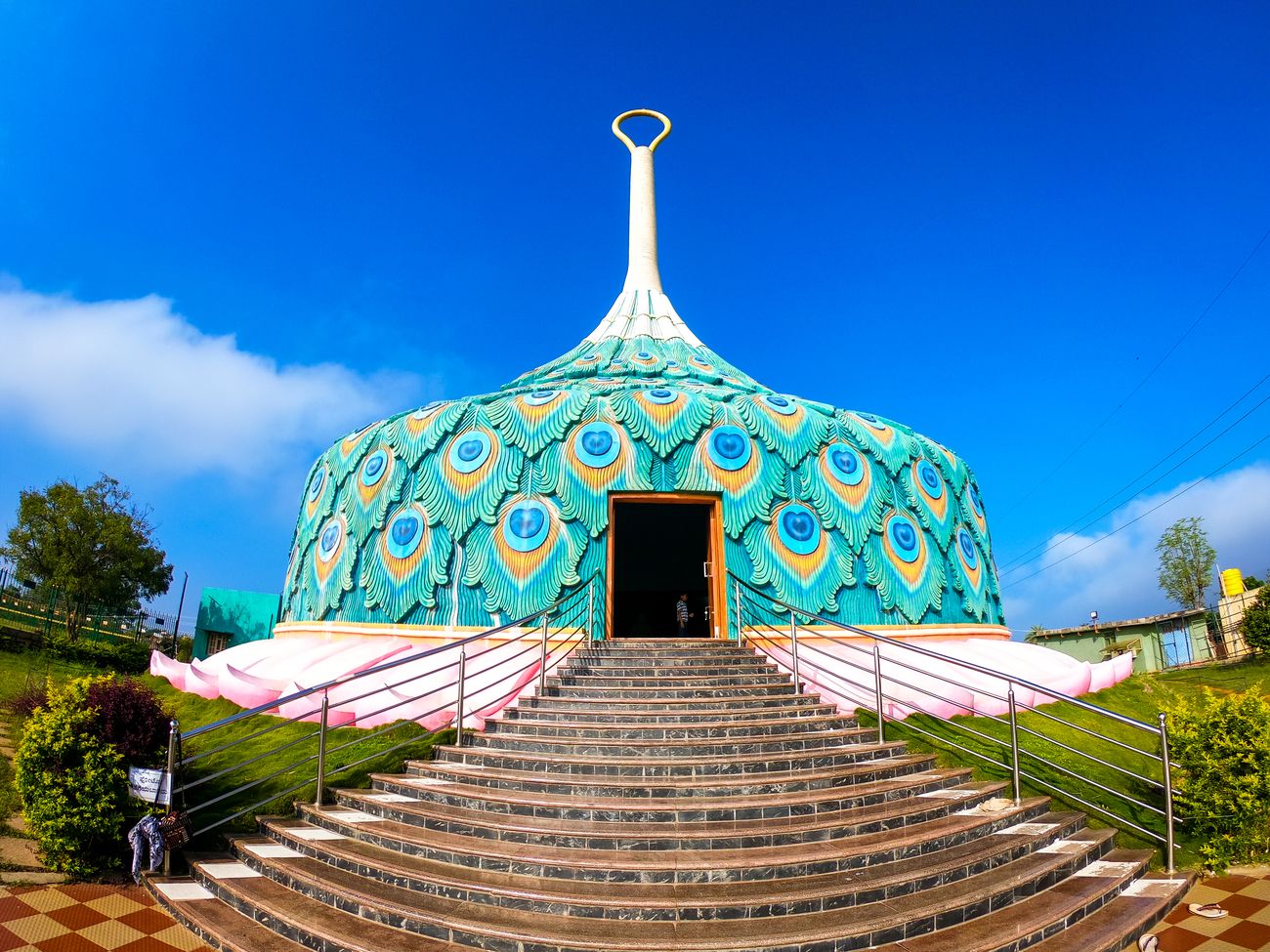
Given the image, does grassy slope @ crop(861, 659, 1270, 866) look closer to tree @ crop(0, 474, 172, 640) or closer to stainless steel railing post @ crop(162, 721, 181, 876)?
stainless steel railing post @ crop(162, 721, 181, 876)

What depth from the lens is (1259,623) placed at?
736 inches

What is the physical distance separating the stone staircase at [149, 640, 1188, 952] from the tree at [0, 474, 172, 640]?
65.6 ft

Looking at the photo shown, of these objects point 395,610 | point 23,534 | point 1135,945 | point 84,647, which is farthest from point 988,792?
point 23,534

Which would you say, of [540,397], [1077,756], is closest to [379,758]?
[540,397]

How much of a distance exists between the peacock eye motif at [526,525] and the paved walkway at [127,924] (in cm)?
584

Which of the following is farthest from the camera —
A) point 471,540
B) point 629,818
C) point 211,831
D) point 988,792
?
point 471,540

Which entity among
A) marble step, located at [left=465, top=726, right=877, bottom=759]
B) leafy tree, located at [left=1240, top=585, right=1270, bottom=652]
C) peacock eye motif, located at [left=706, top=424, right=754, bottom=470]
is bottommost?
marble step, located at [left=465, top=726, right=877, bottom=759]

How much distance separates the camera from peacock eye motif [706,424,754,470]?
10672mm

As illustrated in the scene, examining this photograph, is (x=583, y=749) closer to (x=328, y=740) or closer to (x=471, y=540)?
(x=328, y=740)

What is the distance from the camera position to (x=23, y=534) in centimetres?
2128

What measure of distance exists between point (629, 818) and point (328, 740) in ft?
12.6

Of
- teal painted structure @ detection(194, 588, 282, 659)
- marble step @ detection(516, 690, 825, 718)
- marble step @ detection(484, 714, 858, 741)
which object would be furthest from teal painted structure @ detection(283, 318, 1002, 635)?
teal painted structure @ detection(194, 588, 282, 659)

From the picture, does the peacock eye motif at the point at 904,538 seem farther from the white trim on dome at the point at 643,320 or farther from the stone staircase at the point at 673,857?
the white trim on dome at the point at 643,320

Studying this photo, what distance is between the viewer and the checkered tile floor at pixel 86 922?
4.12m
